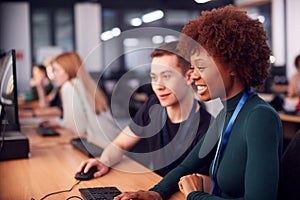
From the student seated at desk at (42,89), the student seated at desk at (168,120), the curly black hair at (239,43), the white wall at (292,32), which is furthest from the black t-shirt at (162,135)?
the white wall at (292,32)

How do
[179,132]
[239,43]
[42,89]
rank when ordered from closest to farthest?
[239,43], [179,132], [42,89]

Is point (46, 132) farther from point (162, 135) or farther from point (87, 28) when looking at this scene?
point (87, 28)

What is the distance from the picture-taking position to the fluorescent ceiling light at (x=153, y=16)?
8.32 metres

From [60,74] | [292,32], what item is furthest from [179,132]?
[292,32]

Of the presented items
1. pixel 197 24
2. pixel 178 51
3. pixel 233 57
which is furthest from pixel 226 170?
pixel 178 51

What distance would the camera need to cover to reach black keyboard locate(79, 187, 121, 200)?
→ 4.76 feet

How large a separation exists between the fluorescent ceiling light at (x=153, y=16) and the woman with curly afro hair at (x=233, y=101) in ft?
22.8

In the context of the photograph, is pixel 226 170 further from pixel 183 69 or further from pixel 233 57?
pixel 183 69

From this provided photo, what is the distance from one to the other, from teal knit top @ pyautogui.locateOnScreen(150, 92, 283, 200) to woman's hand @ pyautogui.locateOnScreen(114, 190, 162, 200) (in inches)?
1.6

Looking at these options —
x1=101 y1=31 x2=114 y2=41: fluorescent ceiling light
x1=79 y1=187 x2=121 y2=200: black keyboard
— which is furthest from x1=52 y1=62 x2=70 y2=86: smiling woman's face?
x1=101 y1=31 x2=114 y2=41: fluorescent ceiling light

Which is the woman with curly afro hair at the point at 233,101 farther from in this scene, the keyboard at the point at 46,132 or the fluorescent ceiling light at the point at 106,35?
the fluorescent ceiling light at the point at 106,35

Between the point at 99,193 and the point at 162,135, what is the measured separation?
1.87 feet

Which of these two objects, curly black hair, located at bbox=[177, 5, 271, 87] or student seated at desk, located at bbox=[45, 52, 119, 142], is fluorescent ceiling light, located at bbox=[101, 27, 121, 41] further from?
curly black hair, located at bbox=[177, 5, 271, 87]

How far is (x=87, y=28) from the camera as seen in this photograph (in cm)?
866
